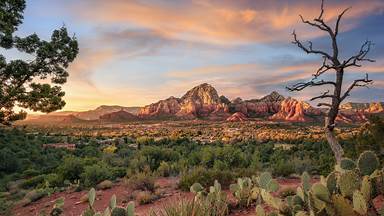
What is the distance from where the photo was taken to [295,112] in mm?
113312

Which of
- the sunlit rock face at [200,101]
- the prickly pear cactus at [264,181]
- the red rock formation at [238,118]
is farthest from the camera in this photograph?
the sunlit rock face at [200,101]

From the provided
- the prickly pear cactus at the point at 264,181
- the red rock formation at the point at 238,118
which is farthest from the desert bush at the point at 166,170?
the red rock formation at the point at 238,118

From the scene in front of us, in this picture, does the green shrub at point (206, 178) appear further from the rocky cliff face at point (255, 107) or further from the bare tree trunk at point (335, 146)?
the rocky cliff face at point (255, 107)

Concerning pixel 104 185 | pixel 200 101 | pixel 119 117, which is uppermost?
pixel 200 101

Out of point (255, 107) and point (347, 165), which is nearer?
point (347, 165)

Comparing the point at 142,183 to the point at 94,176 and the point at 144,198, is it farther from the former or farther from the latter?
the point at 94,176

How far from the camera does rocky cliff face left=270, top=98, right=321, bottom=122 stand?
10715 centimetres

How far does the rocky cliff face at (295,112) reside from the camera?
352ft

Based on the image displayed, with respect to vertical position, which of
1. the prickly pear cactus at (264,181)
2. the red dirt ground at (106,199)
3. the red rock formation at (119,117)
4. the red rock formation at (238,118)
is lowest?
the red dirt ground at (106,199)

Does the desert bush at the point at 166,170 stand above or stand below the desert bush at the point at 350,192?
below

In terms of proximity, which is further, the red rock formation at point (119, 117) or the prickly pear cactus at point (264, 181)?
the red rock formation at point (119, 117)

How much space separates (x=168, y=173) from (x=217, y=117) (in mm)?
113372

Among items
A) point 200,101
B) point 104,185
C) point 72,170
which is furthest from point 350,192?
point 200,101

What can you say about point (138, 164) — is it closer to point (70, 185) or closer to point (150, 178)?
point (70, 185)
